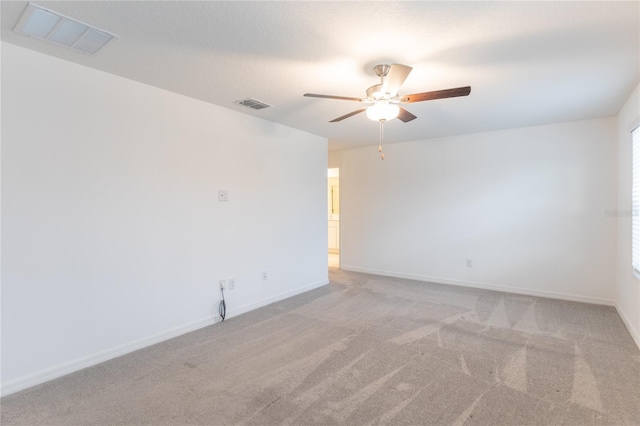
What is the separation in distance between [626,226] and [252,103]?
425 cm

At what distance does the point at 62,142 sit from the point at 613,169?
19.1 ft

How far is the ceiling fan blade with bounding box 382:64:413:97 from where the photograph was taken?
2036 millimetres

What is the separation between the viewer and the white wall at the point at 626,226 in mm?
2969

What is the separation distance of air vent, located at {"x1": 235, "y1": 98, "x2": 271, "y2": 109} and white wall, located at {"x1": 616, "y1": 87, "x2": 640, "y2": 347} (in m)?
3.57

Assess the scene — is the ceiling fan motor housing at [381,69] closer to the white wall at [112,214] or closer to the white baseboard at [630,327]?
the white wall at [112,214]

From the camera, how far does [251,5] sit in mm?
1752

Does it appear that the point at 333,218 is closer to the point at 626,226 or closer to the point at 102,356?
the point at 626,226

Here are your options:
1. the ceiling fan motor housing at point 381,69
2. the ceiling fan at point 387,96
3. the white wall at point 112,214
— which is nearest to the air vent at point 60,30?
the white wall at point 112,214

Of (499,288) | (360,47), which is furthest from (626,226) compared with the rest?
(360,47)

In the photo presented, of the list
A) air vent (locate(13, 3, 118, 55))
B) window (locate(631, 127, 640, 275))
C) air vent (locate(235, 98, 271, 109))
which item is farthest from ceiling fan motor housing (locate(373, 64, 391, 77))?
window (locate(631, 127, 640, 275))

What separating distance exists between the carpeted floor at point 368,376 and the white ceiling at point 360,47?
237cm

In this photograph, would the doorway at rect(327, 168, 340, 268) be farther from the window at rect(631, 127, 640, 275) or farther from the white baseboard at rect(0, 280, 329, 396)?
the window at rect(631, 127, 640, 275)

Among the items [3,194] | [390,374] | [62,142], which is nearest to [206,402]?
[390,374]

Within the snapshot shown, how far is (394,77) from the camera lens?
2168mm
